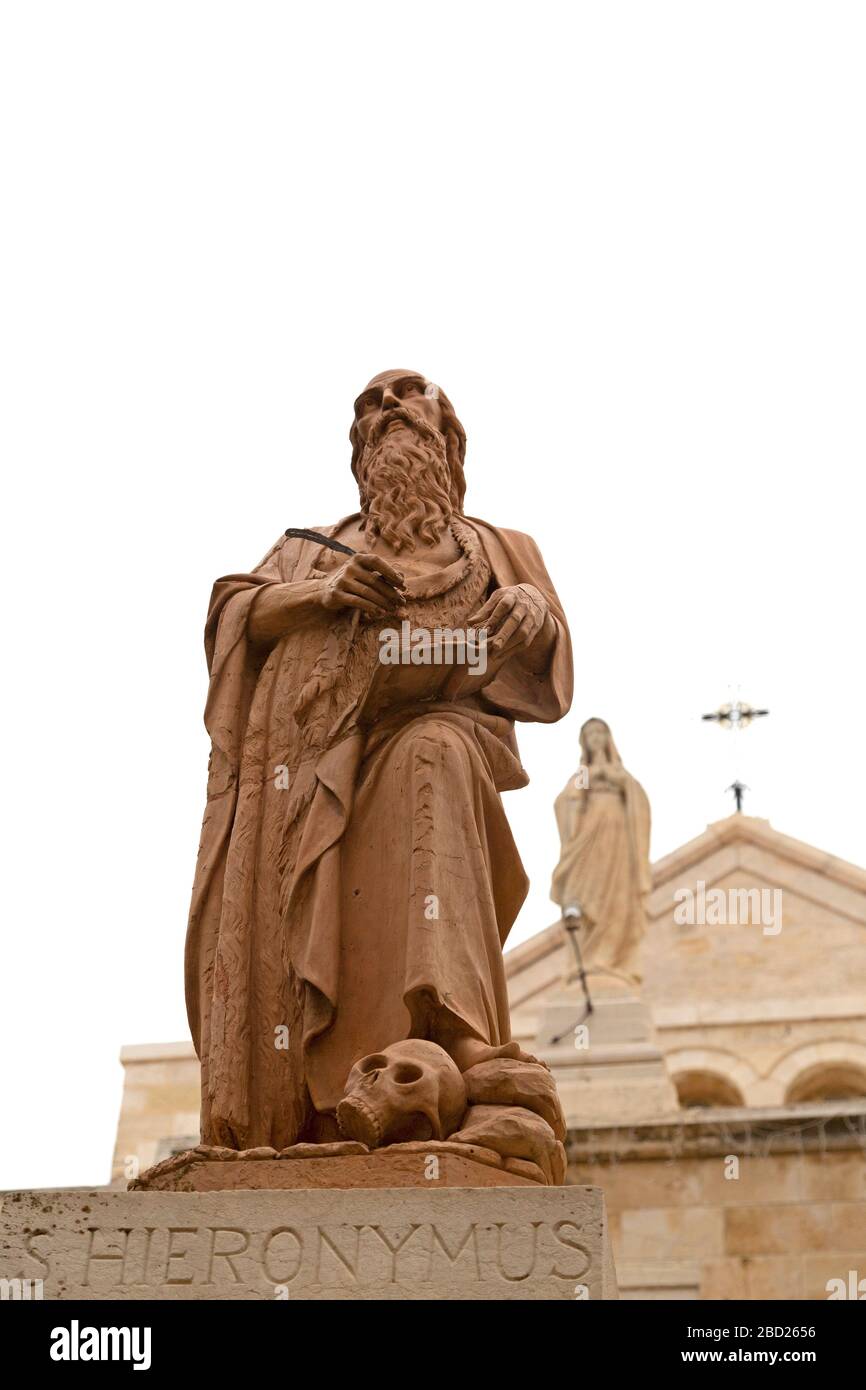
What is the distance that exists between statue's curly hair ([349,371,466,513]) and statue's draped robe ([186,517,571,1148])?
2.43ft

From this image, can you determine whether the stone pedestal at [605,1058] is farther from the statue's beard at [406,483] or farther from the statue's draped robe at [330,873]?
the statue's draped robe at [330,873]

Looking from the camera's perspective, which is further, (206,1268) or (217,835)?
(217,835)

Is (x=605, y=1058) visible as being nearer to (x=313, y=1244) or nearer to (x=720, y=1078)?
(x=720, y=1078)

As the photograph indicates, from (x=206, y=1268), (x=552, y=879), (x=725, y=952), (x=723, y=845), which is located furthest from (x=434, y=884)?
(x=723, y=845)

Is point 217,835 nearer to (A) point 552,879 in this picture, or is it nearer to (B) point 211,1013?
(B) point 211,1013

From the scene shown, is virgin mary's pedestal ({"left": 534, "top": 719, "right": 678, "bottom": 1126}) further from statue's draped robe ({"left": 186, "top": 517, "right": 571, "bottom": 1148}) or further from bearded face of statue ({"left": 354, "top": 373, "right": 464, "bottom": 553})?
statue's draped robe ({"left": 186, "top": 517, "right": 571, "bottom": 1148})

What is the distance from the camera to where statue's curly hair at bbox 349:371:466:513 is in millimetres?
6410

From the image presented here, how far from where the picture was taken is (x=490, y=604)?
576cm

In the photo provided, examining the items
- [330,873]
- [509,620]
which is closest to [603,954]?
[509,620]

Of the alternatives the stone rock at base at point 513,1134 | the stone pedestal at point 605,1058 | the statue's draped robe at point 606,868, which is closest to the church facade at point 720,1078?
the stone pedestal at point 605,1058

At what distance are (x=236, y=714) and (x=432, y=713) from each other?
0.62m

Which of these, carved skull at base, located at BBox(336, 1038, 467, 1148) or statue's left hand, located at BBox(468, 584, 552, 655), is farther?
statue's left hand, located at BBox(468, 584, 552, 655)

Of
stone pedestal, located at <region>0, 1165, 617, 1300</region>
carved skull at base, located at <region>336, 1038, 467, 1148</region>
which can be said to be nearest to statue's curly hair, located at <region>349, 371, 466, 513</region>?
carved skull at base, located at <region>336, 1038, 467, 1148</region>
